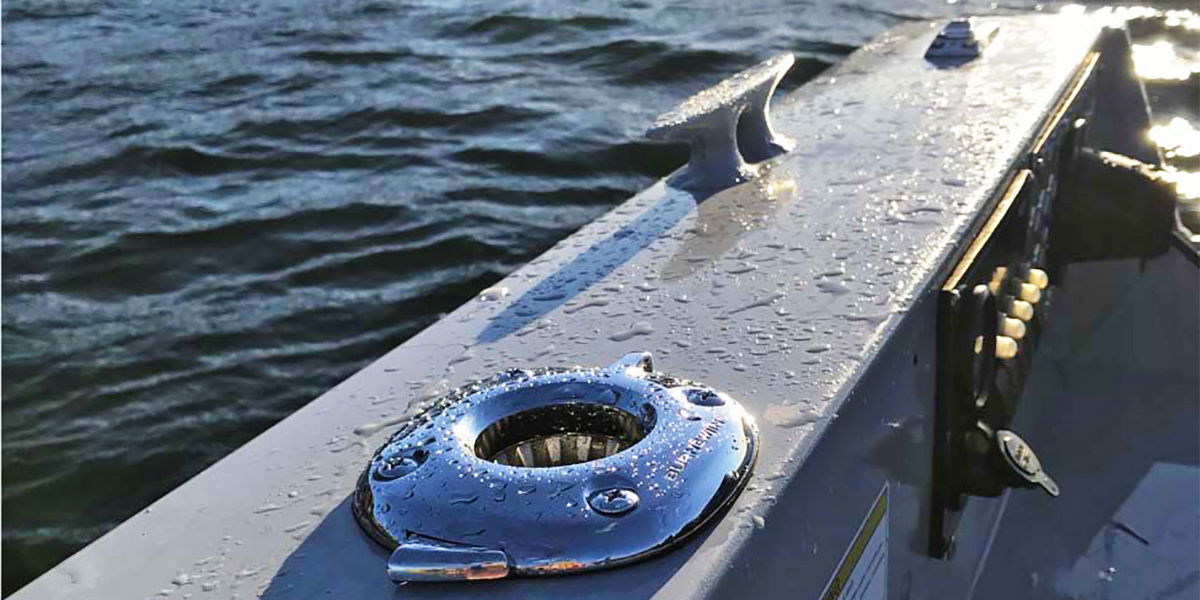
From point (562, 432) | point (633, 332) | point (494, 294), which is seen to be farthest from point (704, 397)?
point (494, 294)

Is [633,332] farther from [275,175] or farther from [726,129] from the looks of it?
[275,175]

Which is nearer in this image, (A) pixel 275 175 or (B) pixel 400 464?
(B) pixel 400 464

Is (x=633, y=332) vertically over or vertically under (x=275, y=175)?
over

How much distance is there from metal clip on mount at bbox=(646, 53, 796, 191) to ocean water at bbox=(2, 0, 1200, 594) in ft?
5.42

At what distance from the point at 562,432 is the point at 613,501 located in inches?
7.1

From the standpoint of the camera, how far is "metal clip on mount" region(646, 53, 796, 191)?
5.28ft

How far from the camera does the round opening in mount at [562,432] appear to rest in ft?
3.30

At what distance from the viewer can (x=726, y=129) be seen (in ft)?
5.70

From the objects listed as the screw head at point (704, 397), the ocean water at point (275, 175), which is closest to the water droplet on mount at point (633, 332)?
the screw head at point (704, 397)

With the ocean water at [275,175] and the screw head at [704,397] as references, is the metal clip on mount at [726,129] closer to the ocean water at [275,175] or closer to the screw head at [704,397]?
the screw head at [704,397]

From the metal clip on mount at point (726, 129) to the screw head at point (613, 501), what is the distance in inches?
30.4

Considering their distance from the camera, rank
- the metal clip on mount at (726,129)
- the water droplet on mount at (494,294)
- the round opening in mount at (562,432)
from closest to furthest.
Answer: the round opening in mount at (562,432) < the water droplet on mount at (494,294) < the metal clip on mount at (726,129)

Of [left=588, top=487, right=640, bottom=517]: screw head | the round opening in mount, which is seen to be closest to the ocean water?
the round opening in mount

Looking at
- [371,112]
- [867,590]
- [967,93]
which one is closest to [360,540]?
[867,590]
